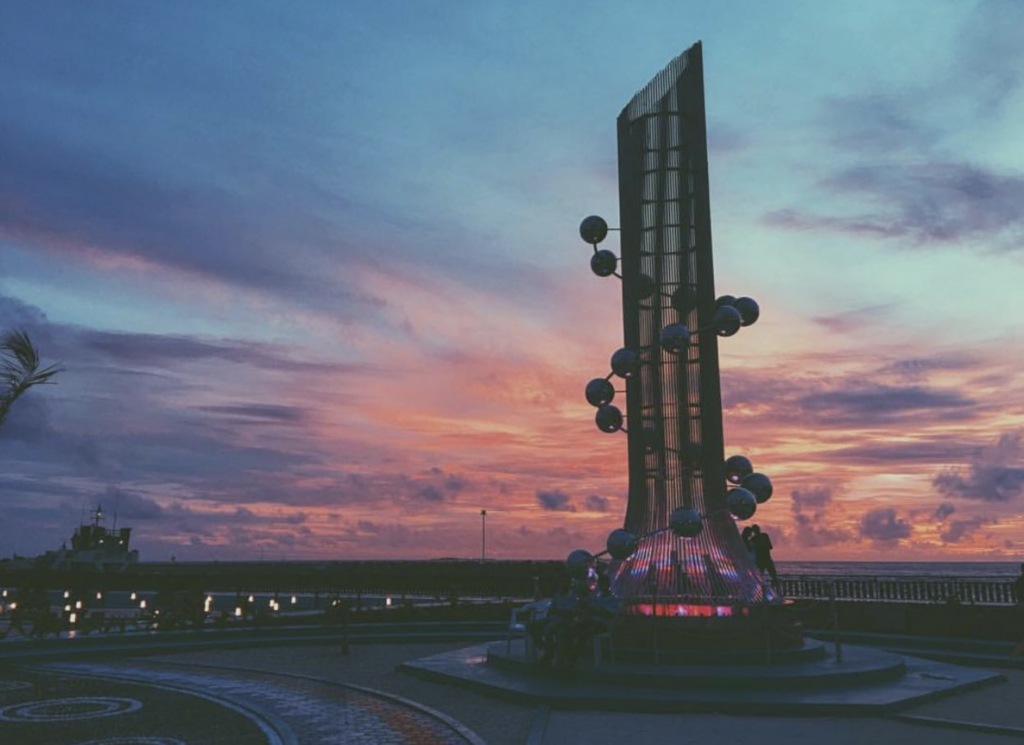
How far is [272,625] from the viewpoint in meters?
24.8

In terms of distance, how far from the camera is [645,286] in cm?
1797

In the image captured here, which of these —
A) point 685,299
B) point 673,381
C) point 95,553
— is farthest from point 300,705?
point 95,553

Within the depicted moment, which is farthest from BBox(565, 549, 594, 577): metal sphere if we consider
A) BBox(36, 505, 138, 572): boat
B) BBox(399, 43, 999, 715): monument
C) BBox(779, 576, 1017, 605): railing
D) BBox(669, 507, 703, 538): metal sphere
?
BBox(36, 505, 138, 572): boat

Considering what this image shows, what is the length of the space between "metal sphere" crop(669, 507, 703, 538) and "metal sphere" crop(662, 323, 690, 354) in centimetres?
303

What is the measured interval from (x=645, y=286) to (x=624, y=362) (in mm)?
1763

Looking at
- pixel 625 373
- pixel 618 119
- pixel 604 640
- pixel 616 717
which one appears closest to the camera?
pixel 616 717

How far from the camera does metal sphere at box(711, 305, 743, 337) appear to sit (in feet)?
53.7

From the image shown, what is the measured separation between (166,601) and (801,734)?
71.9ft

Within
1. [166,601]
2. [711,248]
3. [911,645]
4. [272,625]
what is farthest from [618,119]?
[166,601]

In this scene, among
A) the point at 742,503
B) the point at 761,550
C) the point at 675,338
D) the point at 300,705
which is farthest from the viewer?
the point at 761,550

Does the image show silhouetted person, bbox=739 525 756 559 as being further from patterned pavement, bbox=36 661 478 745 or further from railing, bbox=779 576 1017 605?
railing, bbox=779 576 1017 605

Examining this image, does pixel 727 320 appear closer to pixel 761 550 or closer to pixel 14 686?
pixel 761 550

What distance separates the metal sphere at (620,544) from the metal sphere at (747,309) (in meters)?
5.06

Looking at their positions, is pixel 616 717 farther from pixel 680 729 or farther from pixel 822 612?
pixel 822 612
